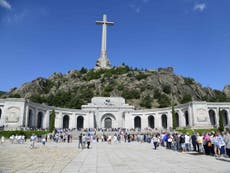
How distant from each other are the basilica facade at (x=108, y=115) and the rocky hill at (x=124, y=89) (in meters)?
18.0

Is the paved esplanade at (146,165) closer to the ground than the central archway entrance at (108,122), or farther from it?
closer to the ground

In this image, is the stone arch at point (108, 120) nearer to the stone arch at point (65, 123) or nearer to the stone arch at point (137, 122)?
the stone arch at point (137, 122)

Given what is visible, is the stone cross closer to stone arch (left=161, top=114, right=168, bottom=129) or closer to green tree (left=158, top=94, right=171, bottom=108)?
green tree (left=158, top=94, right=171, bottom=108)

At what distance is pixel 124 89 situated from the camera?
84438 mm

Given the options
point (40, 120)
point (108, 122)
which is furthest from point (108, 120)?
point (40, 120)

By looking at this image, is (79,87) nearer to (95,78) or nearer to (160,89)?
(95,78)

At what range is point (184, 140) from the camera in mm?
17078

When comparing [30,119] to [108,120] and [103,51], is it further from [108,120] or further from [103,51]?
[103,51]

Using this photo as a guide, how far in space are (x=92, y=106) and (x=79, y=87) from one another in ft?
108

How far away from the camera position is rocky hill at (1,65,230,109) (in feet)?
254

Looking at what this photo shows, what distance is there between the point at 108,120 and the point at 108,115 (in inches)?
53.1

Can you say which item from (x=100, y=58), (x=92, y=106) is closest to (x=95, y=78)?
(x=100, y=58)

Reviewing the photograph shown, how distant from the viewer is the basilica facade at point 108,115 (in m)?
42.2

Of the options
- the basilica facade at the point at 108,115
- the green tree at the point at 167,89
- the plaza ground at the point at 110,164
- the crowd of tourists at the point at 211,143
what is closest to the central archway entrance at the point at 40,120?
the basilica facade at the point at 108,115
